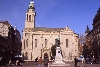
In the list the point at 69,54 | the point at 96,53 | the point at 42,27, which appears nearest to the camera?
the point at 96,53

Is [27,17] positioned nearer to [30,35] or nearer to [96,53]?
[30,35]

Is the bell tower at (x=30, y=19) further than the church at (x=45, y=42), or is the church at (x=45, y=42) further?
the bell tower at (x=30, y=19)

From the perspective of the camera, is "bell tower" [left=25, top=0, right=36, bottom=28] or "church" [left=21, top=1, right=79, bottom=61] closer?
"church" [left=21, top=1, right=79, bottom=61]

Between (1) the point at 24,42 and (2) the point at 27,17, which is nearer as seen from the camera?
(1) the point at 24,42

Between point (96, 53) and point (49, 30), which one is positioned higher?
point (49, 30)

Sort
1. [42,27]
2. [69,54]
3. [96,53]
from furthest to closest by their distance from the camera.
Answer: [42,27], [69,54], [96,53]

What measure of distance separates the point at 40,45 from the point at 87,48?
706 inches

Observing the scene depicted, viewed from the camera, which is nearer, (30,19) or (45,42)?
(45,42)

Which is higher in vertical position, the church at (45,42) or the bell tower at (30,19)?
the bell tower at (30,19)

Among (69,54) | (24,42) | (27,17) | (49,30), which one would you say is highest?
(27,17)

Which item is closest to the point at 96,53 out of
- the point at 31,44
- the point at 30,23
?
the point at 31,44

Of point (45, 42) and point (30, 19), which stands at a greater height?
point (30, 19)

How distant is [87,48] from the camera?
76625 mm

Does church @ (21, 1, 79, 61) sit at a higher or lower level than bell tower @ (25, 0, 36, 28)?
lower
